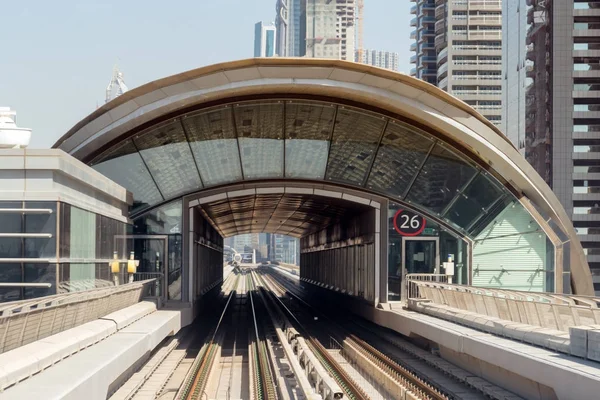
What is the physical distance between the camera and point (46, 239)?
712 inches

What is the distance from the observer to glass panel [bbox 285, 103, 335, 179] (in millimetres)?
32844

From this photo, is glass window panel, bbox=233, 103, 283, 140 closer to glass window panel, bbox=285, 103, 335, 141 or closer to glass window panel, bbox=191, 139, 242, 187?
glass window panel, bbox=285, 103, 335, 141

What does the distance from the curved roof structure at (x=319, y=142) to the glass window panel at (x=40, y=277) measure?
1278cm

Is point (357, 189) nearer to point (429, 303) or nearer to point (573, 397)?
point (429, 303)

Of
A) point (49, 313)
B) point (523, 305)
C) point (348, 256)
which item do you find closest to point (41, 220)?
point (49, 313)

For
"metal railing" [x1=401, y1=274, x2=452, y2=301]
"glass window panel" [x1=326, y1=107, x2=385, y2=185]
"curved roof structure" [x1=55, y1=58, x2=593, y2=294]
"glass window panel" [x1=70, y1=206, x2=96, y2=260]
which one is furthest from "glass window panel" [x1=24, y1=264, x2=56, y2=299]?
"metal railing" [x1=401, y1=274, x2=452, y2=301]

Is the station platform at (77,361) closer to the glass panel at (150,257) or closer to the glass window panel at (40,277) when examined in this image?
the glass window panel at (40,277)

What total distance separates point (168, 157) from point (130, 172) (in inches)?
59.8

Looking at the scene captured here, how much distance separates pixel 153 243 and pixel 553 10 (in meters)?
74.0

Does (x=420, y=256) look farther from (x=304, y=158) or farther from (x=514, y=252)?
(x=304, y=158)

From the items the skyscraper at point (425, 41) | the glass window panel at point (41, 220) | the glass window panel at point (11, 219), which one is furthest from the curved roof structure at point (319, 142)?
the skyscraper at point (425, 41)

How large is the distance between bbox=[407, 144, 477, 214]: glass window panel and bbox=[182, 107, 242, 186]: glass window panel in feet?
23.1

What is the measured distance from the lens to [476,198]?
33844 mm

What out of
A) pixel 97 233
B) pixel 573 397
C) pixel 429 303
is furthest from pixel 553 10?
pixel 573 397
